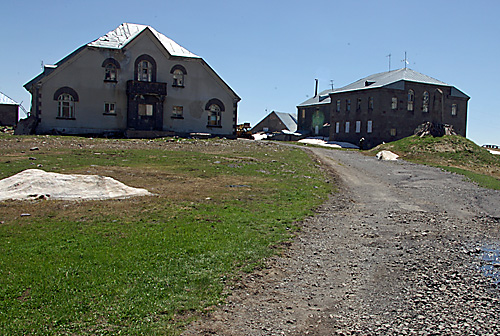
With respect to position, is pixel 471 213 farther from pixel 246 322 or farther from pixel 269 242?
pixel 246 322

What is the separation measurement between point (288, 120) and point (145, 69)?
46522 millimetres

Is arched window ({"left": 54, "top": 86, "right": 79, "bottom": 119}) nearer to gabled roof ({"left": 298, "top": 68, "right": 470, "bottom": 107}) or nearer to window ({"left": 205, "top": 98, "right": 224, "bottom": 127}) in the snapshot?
window ({"left": 205, "top": 98, "right": 224, "bottom": 127})

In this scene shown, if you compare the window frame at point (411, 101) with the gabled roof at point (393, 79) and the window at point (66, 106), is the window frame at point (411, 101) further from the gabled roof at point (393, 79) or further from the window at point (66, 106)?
the window at point (66, 106)

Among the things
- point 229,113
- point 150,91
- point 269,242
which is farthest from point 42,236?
point 229,113

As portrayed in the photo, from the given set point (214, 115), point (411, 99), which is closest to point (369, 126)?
point (411, 99)

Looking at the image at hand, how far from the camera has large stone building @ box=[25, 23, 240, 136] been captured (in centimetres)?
4172

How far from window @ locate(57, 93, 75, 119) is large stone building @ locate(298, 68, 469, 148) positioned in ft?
113

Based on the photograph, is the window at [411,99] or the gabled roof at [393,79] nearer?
the window at [411,99]

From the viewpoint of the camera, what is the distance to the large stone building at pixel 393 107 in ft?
186

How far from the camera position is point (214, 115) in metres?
48.0

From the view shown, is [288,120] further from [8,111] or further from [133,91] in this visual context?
[133,91]

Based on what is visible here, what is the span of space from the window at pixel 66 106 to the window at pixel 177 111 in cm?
933

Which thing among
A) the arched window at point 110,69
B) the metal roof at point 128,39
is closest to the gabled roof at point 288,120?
the metal roof at point 128,39

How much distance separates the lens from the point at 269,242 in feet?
33.7
